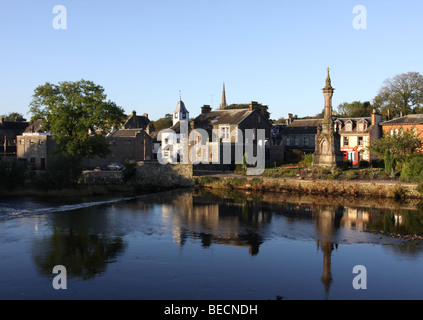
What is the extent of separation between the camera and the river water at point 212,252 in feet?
45.4

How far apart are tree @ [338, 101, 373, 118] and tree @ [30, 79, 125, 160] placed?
53782mm

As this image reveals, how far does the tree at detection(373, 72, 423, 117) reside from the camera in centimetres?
6800

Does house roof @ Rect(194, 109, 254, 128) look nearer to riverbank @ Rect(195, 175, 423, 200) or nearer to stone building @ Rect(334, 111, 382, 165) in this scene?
stone building @ Rect(334, 111, 382, 165)

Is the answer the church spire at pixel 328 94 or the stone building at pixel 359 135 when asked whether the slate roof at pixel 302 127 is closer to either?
the stone building at pixel 359 135

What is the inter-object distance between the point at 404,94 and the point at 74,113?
179 ft

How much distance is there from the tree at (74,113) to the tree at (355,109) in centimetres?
5378

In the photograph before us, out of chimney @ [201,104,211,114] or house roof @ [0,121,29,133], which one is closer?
chimney @ [201,104,211,114]

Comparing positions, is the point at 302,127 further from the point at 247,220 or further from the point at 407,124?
the point at 247,220

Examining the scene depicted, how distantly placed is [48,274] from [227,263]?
702cm

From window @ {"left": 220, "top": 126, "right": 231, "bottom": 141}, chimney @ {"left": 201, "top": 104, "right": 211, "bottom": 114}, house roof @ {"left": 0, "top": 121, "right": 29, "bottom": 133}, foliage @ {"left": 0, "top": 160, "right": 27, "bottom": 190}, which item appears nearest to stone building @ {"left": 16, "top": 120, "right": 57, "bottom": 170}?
house roof @ {"left": 0, "top": 121, "right": 29, "bottom": 133}

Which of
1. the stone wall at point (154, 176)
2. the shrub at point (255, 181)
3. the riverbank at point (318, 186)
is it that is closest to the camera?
the riverbank at point (318, 186)
